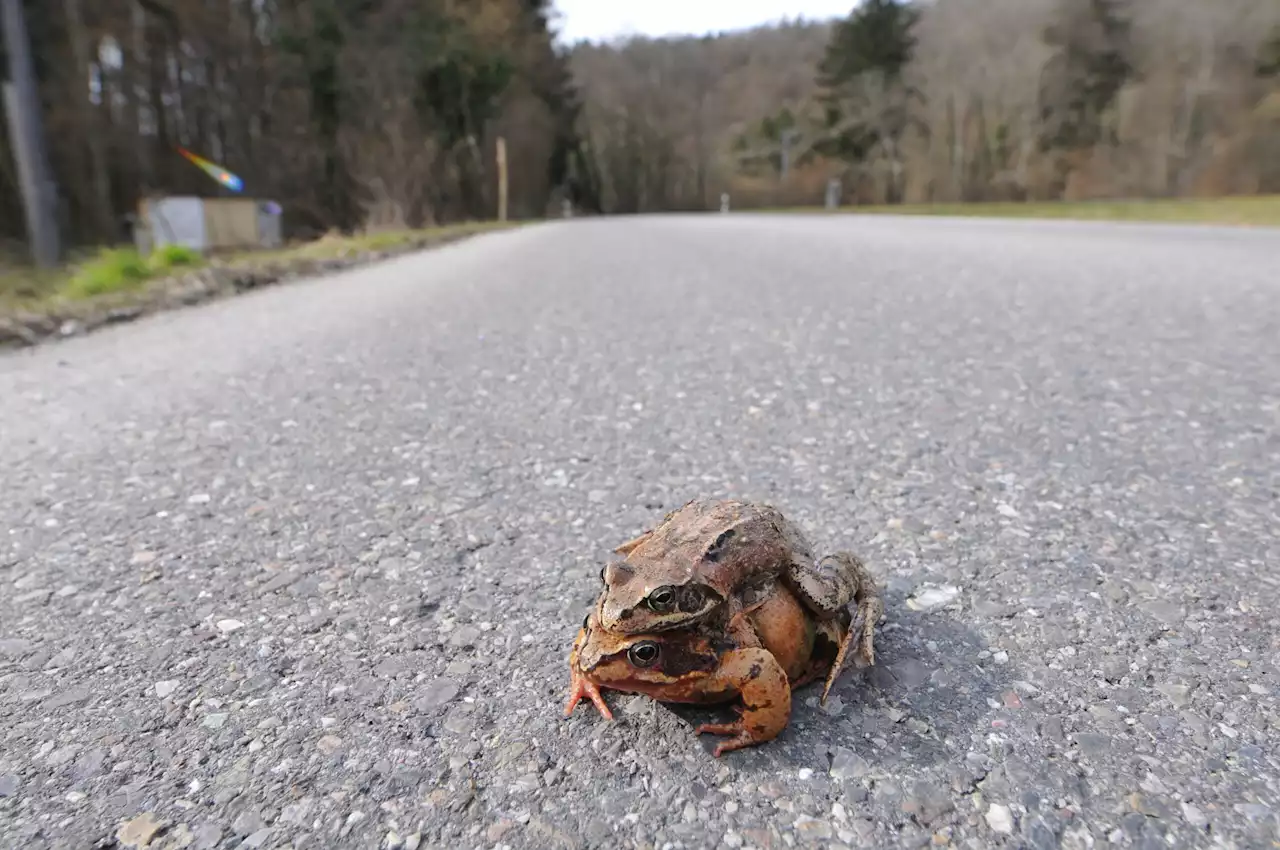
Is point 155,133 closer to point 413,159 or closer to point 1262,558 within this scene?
point 413,159

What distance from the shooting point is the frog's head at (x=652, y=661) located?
1.30 metres

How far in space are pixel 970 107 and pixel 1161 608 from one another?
1957 inches

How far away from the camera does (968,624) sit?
1.61 metres

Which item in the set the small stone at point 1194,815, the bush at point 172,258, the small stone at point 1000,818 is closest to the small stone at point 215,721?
the small stone at point 1000,818

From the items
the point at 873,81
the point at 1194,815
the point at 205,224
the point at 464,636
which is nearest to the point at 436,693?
the point at 464,636

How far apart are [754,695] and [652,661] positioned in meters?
0.18

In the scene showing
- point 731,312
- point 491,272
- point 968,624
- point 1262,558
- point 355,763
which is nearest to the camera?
point 355,763

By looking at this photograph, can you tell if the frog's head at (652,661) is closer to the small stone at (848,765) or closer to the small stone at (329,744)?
the small stone at (848,765)

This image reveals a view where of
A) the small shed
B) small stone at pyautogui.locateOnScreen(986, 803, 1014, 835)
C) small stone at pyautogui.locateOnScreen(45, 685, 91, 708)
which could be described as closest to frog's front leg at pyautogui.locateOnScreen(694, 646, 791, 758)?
small stone at pyautogui.locateOnScreen(986, 803, 1014, 835)

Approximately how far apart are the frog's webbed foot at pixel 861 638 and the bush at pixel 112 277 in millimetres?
Result: 7077

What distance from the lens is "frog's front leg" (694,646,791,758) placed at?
1.28 metres

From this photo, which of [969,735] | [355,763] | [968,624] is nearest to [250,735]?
[355,763]

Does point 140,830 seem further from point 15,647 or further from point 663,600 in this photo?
point 663,600

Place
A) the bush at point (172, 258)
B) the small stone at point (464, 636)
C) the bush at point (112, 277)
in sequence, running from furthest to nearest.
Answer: the bush at point (172, 258)
the bush at point (112, 277)
the small stone at point (464, 636)
